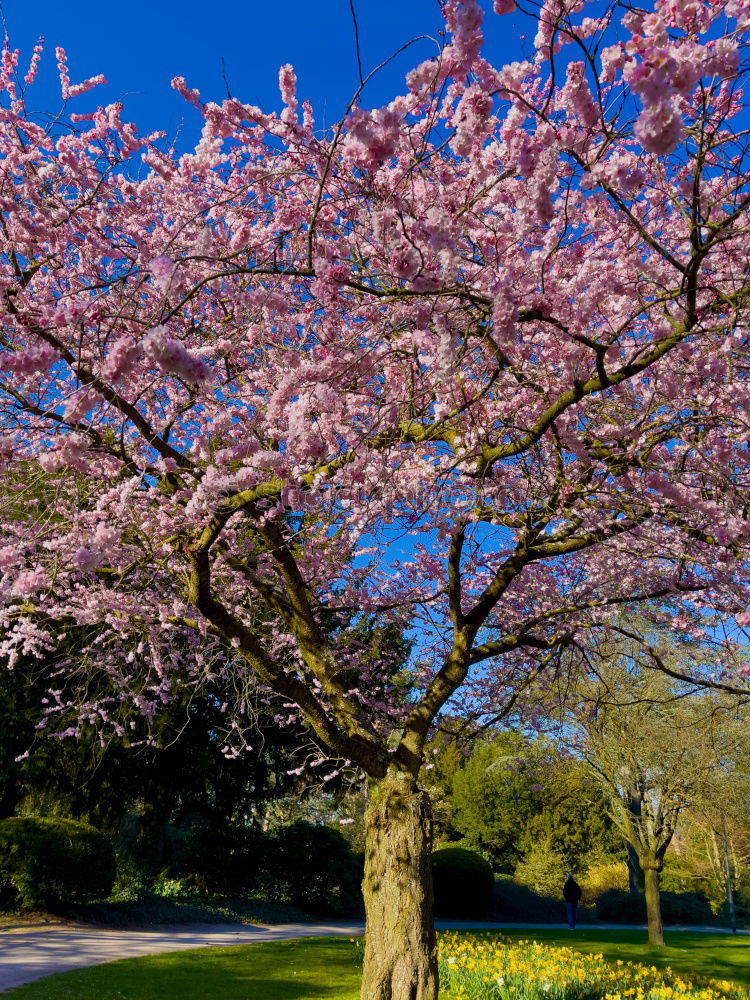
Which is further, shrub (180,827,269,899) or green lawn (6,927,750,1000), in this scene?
shrub (180,827,269,899)

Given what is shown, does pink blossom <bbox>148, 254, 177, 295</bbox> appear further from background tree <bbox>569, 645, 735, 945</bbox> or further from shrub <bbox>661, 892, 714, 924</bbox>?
shrub <bbox>661, 892, 714, 924</bbox>

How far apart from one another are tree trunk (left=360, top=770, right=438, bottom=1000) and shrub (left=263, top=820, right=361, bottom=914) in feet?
47.3

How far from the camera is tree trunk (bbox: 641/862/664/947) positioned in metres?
14.9

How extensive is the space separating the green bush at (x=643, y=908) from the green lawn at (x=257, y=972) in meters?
8.97

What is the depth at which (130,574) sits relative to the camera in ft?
29.5

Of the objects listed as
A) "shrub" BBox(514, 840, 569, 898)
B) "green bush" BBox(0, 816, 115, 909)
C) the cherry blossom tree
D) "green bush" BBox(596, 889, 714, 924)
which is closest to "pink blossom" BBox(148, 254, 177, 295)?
the cherry blossom tree

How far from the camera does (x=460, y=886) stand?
2103 centimetres

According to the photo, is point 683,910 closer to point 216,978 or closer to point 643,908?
point 643,908

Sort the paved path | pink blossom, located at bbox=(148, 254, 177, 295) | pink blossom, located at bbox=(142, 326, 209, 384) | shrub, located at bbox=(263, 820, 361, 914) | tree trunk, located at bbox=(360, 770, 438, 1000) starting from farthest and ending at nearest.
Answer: shrub, located at bbox=(263, 820, 361, 914)
the paved path
tree trunk, located at bbox=(360, 770, 438, 1000)
pink blossom, located at bbox=(148, 254, 177, 295)
pink blossom, located at bbox=(142, 326, 209, 384)

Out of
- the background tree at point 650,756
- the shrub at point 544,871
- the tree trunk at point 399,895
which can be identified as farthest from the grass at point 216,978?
the shrub at point 544,871

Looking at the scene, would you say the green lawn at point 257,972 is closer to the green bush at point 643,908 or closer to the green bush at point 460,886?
the green bush at point 460,886

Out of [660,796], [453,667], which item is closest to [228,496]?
[453,667]

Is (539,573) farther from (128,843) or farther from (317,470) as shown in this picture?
(128,843)

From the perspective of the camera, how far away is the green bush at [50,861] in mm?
13609
